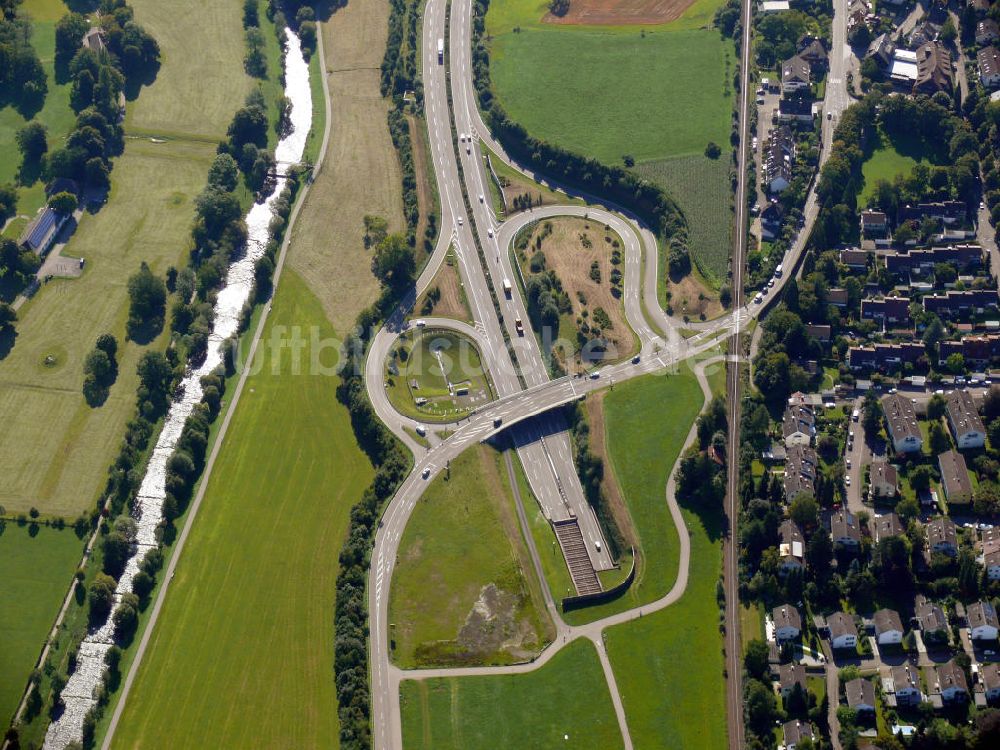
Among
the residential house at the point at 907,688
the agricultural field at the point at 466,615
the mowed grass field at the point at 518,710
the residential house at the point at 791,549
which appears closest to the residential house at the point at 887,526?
the residential house at the point at 791,549

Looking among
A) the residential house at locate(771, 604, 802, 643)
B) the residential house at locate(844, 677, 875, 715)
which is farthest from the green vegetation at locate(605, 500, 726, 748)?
the residential house at locate(844, 677, 875, 715)

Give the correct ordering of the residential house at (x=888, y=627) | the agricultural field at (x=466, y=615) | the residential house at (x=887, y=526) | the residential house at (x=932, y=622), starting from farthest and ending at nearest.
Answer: the residential house at (x=887, y=526), the agricultural field at (x=466, y=615), the residential house at (x=932, y=622), the residential house at (x=888, y=627)

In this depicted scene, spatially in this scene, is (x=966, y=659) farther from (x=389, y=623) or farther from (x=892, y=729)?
(x=389, y=623)

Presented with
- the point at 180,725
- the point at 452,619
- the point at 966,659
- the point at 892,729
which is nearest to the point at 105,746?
the point at 180,725

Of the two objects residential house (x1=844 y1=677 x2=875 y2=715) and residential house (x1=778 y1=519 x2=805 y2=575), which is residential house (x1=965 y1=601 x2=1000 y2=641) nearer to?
residential house (x1=844 y1=677 x2=875 y2=715)

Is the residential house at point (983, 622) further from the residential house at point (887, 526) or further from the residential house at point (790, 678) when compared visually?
the residential house at point (790, 678)

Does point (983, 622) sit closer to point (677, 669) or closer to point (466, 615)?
point (677, 669)
